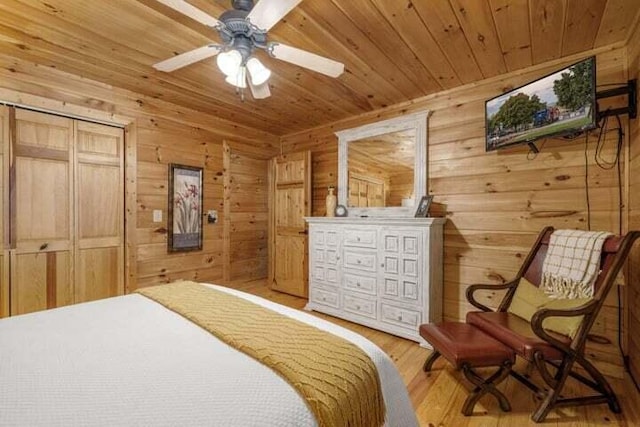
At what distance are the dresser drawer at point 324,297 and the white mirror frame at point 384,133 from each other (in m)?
0.95

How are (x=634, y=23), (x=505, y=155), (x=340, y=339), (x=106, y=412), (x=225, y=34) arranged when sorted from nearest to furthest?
(x=106, y=412)
(x=340, y=339)
(x=225, y=34)
(x=634, y=23)
(x=505, y=155)

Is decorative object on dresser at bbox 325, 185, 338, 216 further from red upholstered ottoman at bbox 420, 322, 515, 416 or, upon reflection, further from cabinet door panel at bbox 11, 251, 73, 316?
→ cabinet door panel at bbox 11, 251, 73, 316

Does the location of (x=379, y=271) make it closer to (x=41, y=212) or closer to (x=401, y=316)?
(x=401, y=316)

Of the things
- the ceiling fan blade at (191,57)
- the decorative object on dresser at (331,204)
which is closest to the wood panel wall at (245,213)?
the decorative object on dresser at (331,204)

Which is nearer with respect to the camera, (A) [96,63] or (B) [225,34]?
(B) [225,34]

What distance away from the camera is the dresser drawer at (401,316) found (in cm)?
267

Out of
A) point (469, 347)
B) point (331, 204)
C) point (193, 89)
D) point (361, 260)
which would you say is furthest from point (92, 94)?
point (469, 347)

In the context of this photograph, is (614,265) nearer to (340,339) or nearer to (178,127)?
(340,339)

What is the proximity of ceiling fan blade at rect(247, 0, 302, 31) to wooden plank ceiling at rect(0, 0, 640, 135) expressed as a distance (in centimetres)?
35

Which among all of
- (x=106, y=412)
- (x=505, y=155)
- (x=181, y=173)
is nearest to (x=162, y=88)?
(x=181, y=173)

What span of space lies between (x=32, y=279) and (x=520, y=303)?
379cm

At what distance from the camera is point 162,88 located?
2863 mm

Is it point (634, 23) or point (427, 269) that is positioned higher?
point (634, 23)

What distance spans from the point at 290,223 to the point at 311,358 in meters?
3.11
